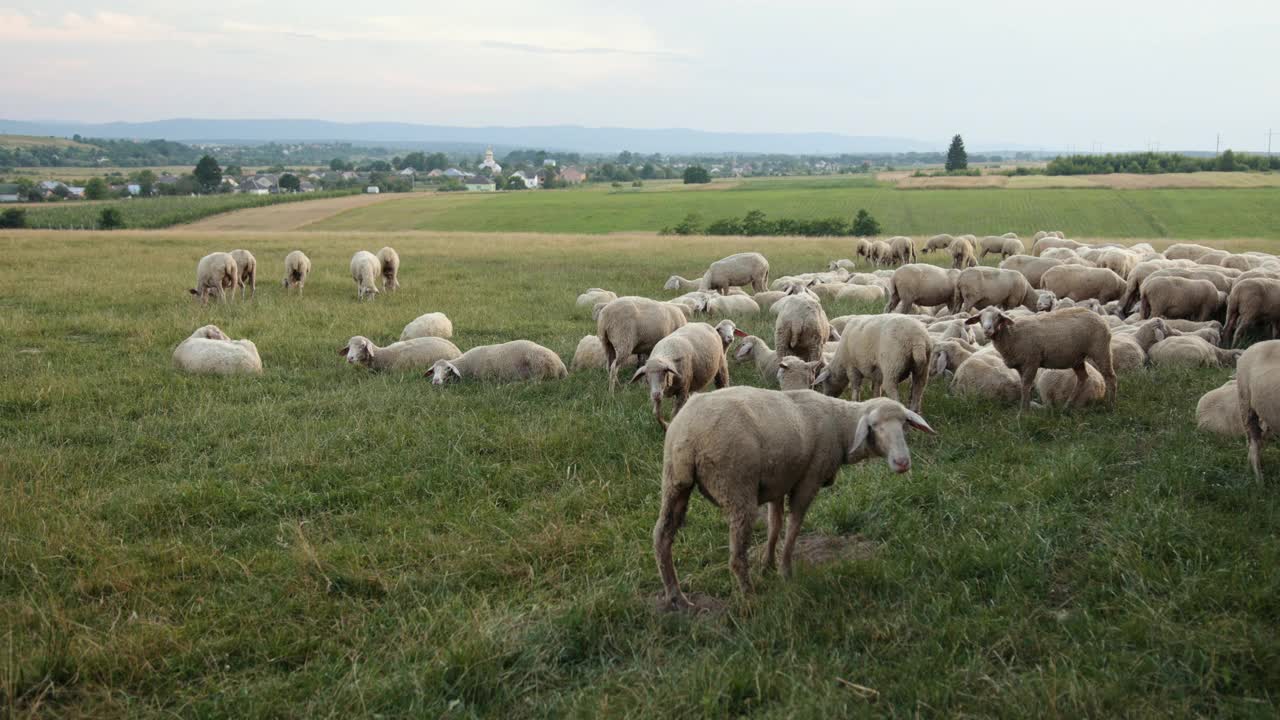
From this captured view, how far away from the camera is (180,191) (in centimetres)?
10662

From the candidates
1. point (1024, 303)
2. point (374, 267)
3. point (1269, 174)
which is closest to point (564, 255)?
point (374, 267)

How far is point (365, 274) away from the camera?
23750mm

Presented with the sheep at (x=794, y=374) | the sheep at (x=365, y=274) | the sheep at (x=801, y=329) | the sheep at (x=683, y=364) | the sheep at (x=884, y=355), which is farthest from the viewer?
the sheep at (x=365, y=274)

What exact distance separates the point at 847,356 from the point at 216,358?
957 centimetres

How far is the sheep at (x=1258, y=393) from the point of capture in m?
7.71

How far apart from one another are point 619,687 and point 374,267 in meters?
21.1

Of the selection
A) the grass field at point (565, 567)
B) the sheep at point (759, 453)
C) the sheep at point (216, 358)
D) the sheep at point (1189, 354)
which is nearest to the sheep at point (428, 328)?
the sheep at point (216, 358)

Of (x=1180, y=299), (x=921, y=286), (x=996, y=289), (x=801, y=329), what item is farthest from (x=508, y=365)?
(x=1180, y=299)

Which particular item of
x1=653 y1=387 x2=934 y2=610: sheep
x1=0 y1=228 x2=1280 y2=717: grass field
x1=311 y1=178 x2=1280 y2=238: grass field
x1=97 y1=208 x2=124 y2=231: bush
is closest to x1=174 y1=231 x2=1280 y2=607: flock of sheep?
x1=653 y1=387 x2=934 y2=610: sheep

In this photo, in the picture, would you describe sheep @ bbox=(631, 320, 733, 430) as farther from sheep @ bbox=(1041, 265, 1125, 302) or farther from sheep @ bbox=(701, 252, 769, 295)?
sheep @ bbox=(701, 252, 769, 295)

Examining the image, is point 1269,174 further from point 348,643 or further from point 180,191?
point 180,191

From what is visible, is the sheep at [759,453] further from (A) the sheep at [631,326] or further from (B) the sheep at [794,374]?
(A) the sheep at [631,326]

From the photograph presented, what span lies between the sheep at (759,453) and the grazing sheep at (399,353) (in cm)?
922

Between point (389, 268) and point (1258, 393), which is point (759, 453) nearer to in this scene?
point (1258, 393)
